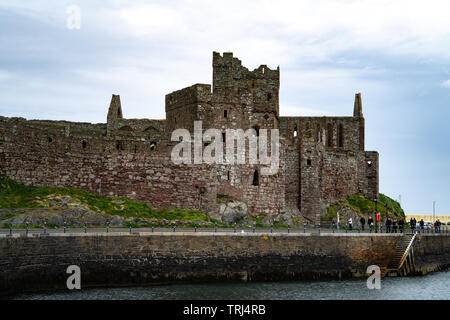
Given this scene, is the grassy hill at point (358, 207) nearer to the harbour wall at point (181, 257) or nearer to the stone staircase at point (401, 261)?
the stone staircase at point (401, 261)

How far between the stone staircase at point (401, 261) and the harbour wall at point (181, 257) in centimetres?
45

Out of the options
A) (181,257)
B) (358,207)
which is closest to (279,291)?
(181,257)

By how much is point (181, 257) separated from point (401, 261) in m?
17.5

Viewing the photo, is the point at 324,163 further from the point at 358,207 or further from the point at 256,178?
the point at 256,178

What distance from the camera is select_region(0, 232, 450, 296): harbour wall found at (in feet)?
121

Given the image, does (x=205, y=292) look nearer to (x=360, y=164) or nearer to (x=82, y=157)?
(x=82, y=157)

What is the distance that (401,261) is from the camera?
48562 mm

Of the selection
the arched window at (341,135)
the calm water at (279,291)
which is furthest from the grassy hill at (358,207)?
the calm water at (279,291)

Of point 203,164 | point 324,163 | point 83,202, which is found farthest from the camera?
point 324,163

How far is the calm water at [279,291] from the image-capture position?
121 feet

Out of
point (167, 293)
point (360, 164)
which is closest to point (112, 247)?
point (167, 293)

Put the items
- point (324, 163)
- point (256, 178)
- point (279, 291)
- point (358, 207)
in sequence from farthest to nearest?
point (358, 207), point (324, 163), point (256, 178), point (279, 291)

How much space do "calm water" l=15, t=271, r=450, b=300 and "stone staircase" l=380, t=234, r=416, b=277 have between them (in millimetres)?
1434

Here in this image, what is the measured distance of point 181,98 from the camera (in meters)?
58.2
